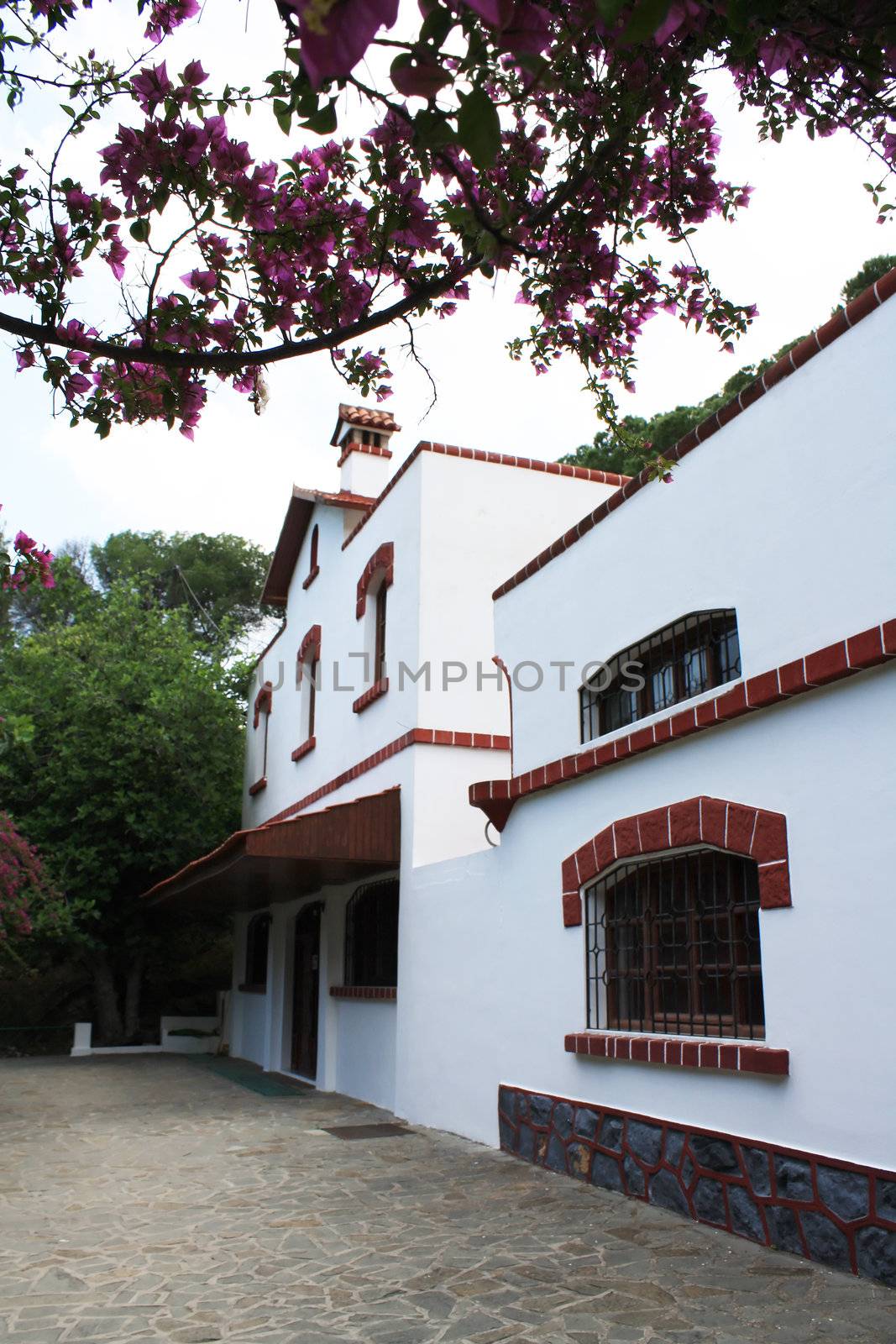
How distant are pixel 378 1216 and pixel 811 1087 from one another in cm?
264

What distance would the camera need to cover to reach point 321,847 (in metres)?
10.1

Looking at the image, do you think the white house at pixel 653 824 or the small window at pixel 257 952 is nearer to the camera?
the white house at pixel 653 824

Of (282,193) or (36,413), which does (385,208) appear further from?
(36,413)

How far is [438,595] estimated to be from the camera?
36.1 feet

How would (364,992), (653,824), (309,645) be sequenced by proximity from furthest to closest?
(309,645) < (364,992) < (653,824)

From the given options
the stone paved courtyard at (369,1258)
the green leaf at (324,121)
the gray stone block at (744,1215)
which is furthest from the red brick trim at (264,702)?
the green leaf at (324,121)

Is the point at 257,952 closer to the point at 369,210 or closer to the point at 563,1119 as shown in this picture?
the point at 563,1119

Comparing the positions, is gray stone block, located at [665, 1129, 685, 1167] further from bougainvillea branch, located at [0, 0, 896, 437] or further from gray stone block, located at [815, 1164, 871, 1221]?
bougainvillea branch, located at [0, 0, 896, 437]

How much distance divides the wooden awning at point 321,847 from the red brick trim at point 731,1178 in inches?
133

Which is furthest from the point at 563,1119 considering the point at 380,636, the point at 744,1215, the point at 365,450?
the point at 365,450

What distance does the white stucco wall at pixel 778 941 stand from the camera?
4688 millimetres

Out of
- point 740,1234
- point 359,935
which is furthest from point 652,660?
point 359,935

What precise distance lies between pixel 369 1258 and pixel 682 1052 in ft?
6.27

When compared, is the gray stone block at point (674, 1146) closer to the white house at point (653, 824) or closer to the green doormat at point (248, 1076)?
the white house at point (653, 824)
